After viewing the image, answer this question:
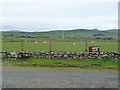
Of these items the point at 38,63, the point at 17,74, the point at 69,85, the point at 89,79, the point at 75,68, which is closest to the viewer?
the point at 69,85

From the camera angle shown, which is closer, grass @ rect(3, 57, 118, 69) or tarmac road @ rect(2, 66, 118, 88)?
tarmac road @ rect(2, 66, 118, 88)

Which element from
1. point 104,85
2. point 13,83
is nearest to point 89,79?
point 104,85

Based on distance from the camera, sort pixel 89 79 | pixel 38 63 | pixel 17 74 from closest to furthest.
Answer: pixel 89 79, pixel 17 74, pixel 38 63

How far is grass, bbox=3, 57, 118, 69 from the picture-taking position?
26.1m

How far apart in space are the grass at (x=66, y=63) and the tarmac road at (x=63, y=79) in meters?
1.46

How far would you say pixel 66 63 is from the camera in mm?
26750

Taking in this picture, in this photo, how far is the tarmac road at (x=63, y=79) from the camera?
17.2 metres

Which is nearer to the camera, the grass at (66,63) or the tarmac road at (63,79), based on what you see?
the tarmac road at (63,79)

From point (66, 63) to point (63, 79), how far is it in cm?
718

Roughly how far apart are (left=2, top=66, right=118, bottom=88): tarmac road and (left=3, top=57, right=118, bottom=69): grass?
4.80 feet

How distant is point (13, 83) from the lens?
17625 mm

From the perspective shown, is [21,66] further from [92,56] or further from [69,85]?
[69,85]

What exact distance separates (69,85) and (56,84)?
64 centimetres

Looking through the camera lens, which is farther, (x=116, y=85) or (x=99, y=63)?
(x=99, y=63)
